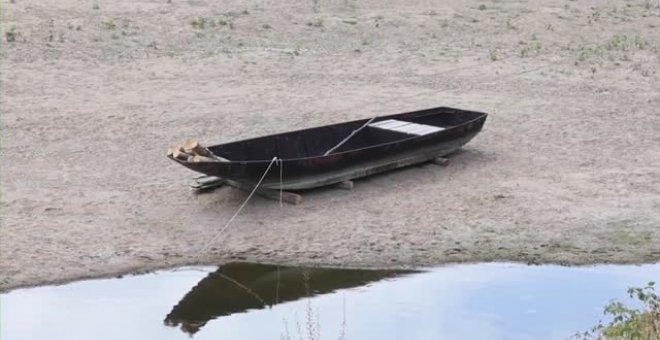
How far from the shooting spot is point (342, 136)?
13156mm

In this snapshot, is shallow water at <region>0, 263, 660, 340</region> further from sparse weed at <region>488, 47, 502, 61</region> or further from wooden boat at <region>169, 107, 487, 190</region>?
sparse weed at <region>488, 47, 502, 61</region>

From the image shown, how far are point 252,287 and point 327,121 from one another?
19.8ft

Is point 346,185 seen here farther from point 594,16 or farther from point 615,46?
point 594,16

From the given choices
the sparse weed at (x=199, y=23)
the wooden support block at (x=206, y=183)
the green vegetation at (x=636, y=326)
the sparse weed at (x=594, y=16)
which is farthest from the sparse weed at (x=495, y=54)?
the green vegetation at (x=636, y=326)

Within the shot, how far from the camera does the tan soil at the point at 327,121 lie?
10.7m

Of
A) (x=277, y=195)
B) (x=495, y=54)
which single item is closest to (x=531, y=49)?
(x=495, y=54)

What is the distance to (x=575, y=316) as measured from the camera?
9102mm

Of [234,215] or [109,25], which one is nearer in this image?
[234,215]

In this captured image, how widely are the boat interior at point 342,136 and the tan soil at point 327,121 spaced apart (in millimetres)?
499

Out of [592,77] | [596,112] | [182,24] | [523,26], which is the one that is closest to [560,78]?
[592,77]

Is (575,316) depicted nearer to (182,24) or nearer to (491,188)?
(491,188)

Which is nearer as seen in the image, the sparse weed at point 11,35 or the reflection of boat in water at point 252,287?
the reflection of boat in water at point 252,287

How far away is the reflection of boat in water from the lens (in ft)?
30.2

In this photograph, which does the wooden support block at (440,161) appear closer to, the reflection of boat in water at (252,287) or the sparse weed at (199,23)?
the reflection of boat in water at (252,287)
